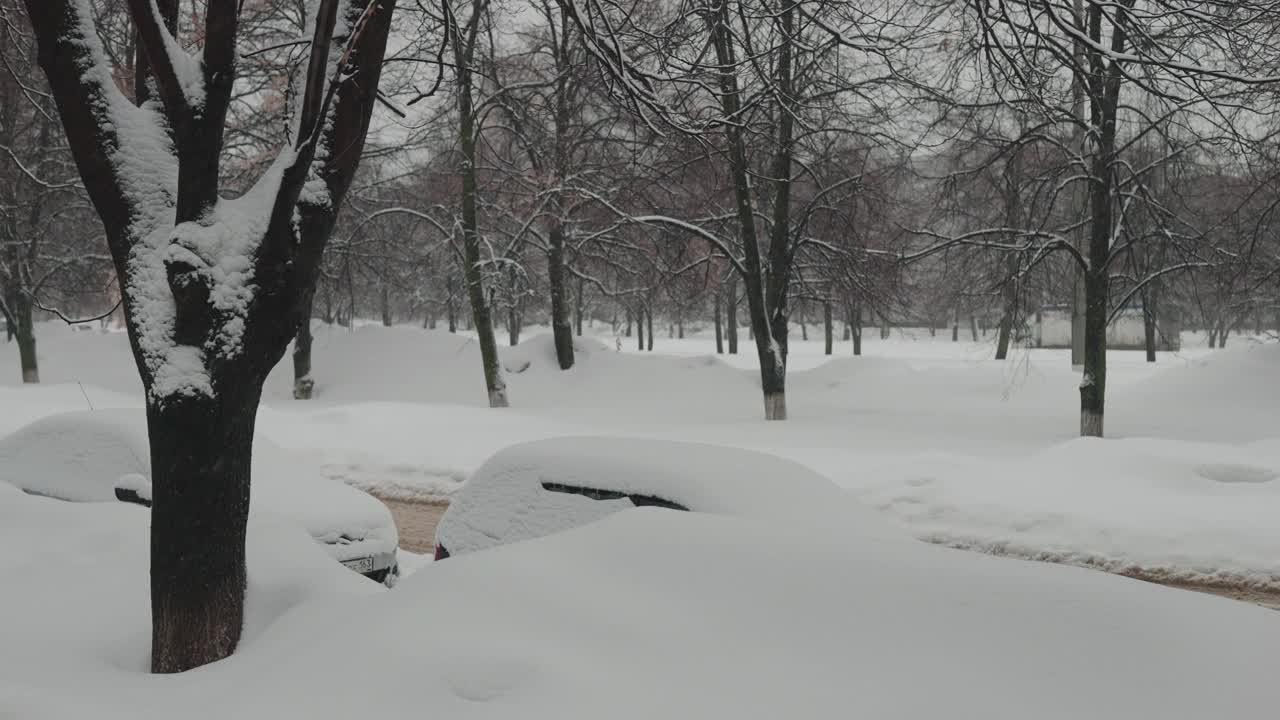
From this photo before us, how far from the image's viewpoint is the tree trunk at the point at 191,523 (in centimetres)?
362

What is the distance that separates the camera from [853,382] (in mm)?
24859

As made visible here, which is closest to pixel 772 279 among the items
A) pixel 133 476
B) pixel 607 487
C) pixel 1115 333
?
pixel 607 487

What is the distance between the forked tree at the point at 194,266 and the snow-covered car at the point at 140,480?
2521mm

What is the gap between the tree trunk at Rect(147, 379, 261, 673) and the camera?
3615mm

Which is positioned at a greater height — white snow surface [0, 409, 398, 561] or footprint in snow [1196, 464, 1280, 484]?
white snow surface [0, 409, 398, 561]

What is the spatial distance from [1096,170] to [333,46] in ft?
42.2

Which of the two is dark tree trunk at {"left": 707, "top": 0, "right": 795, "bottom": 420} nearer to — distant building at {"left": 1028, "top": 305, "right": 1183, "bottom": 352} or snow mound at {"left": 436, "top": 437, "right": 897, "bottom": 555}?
snow mound at {"left": 436, "top": 437, "right": 897, "bottom": 555}

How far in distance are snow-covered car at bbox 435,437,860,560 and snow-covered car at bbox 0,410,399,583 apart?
61 centimetres

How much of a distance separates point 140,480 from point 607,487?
368 cm

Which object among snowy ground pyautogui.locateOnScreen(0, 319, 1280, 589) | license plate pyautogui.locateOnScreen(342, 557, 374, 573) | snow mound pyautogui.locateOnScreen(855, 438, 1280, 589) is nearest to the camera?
license plate pyautogui.locateOnScreen(342, 557, 374, 573)

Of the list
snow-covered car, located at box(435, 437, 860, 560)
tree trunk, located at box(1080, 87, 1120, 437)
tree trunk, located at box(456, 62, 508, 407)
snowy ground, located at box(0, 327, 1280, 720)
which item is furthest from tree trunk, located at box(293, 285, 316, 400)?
tree trunk, located at box(1080, 87, 1120, 437)

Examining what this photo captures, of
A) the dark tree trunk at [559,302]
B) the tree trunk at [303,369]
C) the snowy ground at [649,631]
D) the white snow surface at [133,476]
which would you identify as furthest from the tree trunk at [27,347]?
the snowy ground at [649,631]

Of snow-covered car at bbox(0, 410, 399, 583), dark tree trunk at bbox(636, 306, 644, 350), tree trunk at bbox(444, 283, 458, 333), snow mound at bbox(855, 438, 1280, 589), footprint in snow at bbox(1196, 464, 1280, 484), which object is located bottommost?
snow mound at bbox(855, 438, 1280, 589)

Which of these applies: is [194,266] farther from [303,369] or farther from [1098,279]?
[303,369]
